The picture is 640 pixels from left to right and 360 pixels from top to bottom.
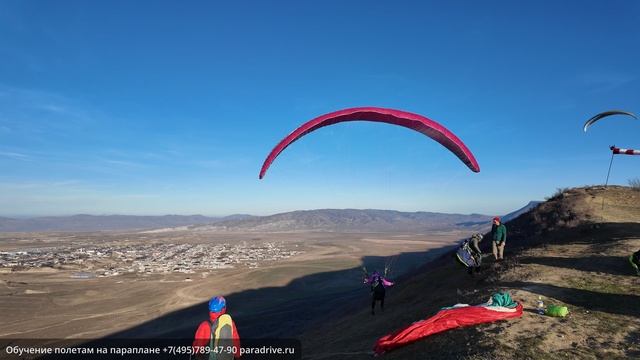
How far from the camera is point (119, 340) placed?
91.9 ft

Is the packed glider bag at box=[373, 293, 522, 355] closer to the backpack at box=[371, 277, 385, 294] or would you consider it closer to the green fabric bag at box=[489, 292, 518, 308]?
the green fabric bag at box=[489, 292, 518, 308]

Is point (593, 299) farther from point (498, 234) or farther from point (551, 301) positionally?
point (498, 234)

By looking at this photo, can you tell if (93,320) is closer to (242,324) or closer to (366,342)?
(242,324)

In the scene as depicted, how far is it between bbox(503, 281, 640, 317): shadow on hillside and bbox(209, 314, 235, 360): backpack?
→ 31.5 feet

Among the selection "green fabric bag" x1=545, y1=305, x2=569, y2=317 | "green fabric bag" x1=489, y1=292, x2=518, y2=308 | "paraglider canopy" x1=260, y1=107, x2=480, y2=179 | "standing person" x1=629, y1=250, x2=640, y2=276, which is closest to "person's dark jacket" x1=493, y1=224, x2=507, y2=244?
"standing person" x1=629, y1=250, x2=640, y2=276

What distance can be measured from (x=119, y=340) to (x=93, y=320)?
796 cm

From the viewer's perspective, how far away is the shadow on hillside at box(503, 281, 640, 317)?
1040cm

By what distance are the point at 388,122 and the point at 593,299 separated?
7.77m

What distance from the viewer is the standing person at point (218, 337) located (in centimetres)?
618

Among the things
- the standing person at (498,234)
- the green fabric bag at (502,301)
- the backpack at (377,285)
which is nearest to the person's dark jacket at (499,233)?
the standing person at (498,234)

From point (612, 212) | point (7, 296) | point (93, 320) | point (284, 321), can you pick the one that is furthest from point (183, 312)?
point (612, 212)

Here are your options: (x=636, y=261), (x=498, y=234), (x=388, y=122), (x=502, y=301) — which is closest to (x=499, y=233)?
(x=498, y=234)

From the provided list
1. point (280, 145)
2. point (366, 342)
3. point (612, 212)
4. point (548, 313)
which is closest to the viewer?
point (548, 313)

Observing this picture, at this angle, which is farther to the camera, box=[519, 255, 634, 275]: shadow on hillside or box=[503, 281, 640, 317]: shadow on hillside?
box=[519, 255, 634, 275]: shadow on hillside
